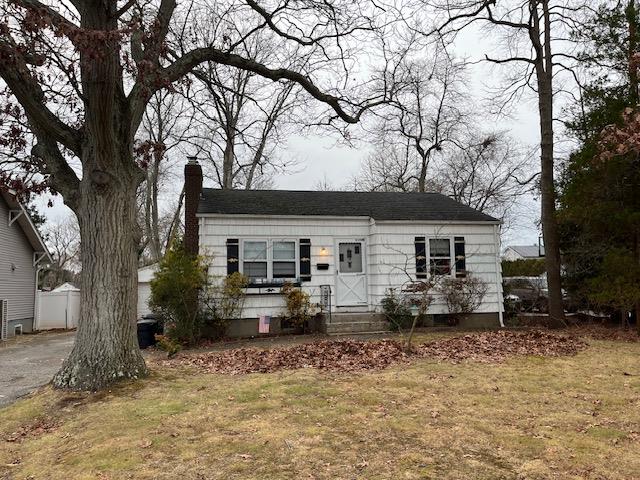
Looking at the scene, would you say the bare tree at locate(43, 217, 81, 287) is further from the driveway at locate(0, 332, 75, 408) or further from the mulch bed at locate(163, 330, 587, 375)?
the mulch bed at locate(163, 330, 587, 375)

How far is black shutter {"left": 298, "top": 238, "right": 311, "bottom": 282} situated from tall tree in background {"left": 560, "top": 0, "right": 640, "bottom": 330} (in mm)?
7734

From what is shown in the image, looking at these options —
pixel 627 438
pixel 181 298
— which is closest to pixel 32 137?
pixel 181 298

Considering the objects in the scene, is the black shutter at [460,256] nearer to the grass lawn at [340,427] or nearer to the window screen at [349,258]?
the window screen at [349,258]

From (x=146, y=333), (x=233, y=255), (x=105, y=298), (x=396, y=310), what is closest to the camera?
(x=105, y=298)

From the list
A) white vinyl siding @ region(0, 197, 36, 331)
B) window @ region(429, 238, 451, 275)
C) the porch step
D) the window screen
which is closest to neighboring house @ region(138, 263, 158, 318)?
white vinyl siding @ region(0, 197, 36, 331)

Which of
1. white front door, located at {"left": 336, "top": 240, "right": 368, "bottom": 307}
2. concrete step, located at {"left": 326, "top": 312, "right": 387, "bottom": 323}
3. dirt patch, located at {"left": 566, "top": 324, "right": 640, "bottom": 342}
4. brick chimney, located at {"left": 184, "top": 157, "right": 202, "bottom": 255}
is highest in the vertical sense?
brick chimney, located at {"left": 184, "top": 157, "right": 202, "bottom": 255}

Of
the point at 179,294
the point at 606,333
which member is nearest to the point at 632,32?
the point at 606,333

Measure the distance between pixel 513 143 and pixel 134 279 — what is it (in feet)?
102

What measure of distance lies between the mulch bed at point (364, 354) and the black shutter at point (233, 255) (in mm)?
3507

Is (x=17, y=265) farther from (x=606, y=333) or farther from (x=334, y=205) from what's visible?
(x=606, y=333)

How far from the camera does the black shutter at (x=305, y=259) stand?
1525 centimetres

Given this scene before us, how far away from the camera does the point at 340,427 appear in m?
5.54

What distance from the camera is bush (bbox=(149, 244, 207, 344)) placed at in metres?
12.6

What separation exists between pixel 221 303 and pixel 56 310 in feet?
47.6
